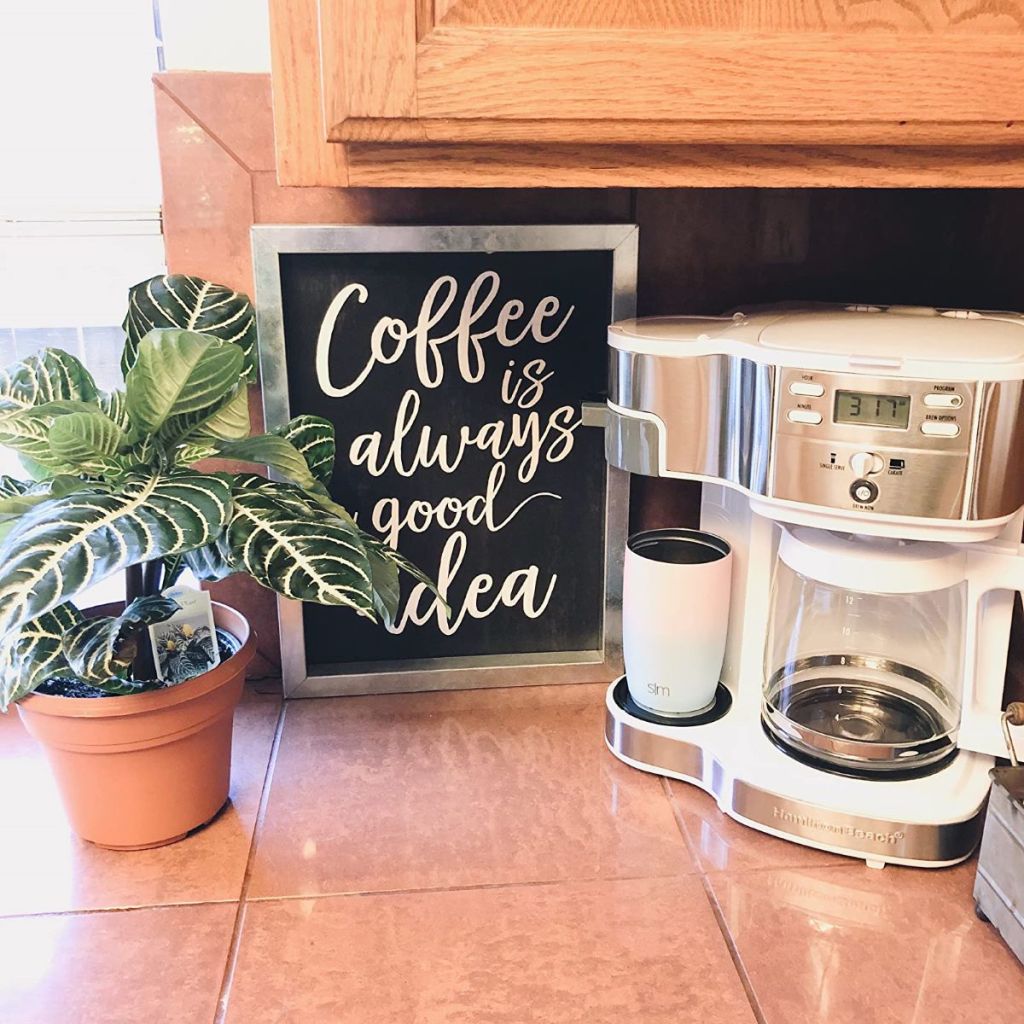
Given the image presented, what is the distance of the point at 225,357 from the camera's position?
75cm

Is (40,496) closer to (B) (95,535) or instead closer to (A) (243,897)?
(B) (95,535)

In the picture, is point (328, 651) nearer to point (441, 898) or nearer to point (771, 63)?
point (441, 898)

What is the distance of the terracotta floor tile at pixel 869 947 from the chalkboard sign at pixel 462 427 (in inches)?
14.4

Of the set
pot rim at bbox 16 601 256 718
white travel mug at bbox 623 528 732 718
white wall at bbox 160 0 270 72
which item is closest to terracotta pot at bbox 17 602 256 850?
pot rim at bbox 16 601 256 718

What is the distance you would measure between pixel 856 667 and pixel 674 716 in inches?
6.7

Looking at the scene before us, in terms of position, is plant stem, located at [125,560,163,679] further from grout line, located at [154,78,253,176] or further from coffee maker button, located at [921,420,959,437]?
coffee maker button, located at [921,420,959,437]

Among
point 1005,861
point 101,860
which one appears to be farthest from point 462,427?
point 1005,861

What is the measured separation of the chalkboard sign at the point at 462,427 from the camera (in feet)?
3.29

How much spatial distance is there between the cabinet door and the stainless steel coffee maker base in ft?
1.62

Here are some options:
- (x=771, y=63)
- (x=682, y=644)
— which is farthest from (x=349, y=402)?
(x=771, y=63)

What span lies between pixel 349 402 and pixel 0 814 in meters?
0.49

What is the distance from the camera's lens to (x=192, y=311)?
959mm

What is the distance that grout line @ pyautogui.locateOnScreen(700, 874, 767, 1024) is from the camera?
2.26ft

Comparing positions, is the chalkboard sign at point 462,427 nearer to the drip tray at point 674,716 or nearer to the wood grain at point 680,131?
the drip tray at point 674,716
